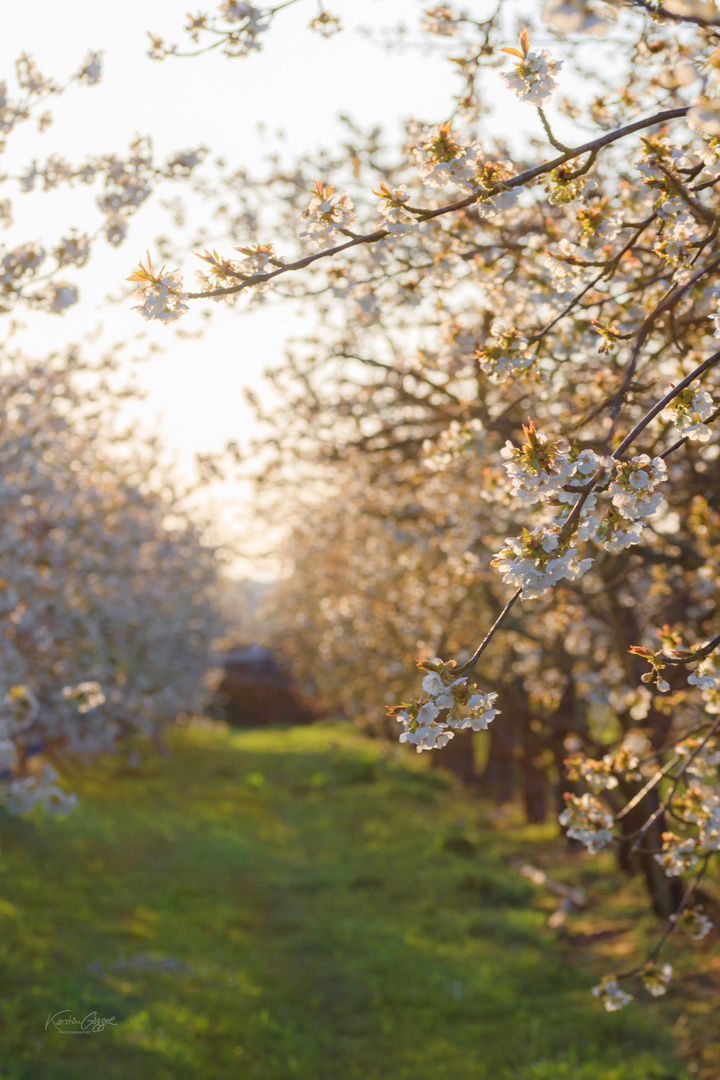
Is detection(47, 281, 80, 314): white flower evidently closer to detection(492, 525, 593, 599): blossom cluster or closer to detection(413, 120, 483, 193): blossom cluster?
detection(413, 120, 483, 193): blossom cluster

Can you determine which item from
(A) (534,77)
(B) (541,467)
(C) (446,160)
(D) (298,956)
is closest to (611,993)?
(B) (541,467)

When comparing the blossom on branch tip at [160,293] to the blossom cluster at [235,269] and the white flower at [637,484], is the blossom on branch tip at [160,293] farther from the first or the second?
the white flower at [637,484]

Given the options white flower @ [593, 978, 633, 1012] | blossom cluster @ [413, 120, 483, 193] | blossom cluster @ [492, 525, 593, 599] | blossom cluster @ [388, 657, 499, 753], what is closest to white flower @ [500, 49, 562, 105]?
blossom cluster @ [413, 120, 483, 193]

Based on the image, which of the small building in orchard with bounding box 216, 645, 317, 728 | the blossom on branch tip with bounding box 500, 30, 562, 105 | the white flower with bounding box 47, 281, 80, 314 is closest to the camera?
the blossom on branch tip with bounding box 500, 30, 562, 105

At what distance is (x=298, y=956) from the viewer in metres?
8.73

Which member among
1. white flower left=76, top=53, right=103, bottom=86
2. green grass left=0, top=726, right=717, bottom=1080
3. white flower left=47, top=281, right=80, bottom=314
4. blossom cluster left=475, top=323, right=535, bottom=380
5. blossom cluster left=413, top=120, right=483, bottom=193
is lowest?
green grass left=0, top=726, right=717, bottom=1080

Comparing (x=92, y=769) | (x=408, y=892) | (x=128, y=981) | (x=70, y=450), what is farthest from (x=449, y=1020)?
(x=92, y=769)

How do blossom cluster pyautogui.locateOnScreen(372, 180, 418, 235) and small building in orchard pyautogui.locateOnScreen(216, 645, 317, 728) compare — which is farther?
small building in orchard pyautogui.locateOnScreen(216, 645, 317, 728)

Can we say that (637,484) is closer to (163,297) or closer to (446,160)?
(446,160)

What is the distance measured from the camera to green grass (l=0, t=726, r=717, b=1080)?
20.6ft

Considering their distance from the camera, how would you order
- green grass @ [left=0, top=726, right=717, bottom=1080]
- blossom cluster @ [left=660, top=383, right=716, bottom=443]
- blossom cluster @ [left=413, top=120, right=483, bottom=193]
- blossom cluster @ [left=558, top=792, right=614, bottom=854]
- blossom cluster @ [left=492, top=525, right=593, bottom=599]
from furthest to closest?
1. green grass @ [left=0, top=726, right=717, bottom=1080]
2. blossom cluster @ [left=558, top=792, right=614, bottom=854]
3. blossom cluster @ [left=413, top=120, right=483, bottom=193]
4. blossom cluster @ [left=660, top=383, right=716, bottom=443]
5. blossom cluster @ [left=492, top=525, right=593, bottom=599]

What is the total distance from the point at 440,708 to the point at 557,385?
432 cm

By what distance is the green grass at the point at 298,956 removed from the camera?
6277 mm

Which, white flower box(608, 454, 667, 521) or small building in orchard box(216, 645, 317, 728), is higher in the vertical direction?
small building in orchard box(216, 645, 317, 728)
